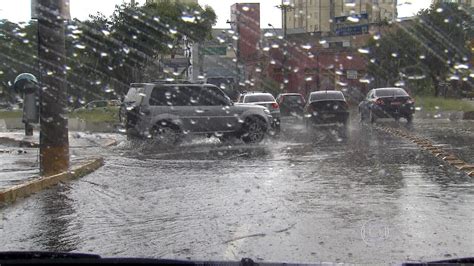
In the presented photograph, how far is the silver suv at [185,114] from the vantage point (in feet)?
54.0

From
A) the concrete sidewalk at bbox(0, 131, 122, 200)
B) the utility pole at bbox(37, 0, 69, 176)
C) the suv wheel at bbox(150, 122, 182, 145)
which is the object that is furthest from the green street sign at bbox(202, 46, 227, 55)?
the utility pole at bbox(37, 0, 69, 176)

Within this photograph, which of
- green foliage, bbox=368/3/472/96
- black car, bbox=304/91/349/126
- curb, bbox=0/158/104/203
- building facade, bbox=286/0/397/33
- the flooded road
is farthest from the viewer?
building facade, bbox=286/0/397/33

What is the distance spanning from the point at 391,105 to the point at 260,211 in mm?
18768

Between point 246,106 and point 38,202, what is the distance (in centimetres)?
981

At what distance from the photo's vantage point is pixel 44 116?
10.6 metres

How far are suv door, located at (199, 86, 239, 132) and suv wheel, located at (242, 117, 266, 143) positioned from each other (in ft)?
1.12

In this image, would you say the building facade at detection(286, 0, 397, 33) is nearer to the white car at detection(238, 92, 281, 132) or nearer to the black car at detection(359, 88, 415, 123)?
the black car at detection(359, 88, 415, 123)

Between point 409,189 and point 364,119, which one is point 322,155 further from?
point 364,119

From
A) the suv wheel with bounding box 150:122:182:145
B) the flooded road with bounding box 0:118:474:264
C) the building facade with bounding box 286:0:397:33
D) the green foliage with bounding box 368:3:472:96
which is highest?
the building facade with bounding box 286:0:397:33

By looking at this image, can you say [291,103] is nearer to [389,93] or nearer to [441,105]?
[389,93]

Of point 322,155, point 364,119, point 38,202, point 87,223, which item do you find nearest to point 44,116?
point 38,202

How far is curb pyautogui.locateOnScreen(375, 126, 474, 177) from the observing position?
11.1 m

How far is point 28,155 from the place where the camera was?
13875 millimetres

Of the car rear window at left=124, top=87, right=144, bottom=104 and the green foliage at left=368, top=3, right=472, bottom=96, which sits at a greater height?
the green foliage at left=368, top=3, right=472, bottom=96
